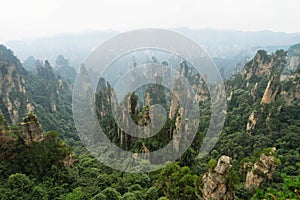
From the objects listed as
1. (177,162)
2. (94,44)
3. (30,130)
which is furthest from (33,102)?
(177,162)

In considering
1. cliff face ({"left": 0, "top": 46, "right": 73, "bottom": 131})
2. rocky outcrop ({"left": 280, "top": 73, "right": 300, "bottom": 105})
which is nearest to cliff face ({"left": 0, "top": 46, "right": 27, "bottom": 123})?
cliff face ({"left": 0, "top": 46, "right": 73, "bottom": 131})

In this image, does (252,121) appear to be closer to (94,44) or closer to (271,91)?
(271,91)

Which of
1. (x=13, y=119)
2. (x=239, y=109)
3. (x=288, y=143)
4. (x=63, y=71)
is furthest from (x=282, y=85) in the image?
(x=63, y=71)

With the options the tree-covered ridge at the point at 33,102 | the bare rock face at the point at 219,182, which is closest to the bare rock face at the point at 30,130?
the bare rock face at the point at 219,182

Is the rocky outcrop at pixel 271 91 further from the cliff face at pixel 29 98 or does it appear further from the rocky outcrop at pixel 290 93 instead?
the cliff face at pixel 29 98

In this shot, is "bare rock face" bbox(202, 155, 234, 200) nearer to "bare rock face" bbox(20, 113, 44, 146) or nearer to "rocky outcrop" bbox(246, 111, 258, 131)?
"bare rock face" bbox(20, 113, 44, 146)

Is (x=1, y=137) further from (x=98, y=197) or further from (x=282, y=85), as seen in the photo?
(x=282, y=85)
